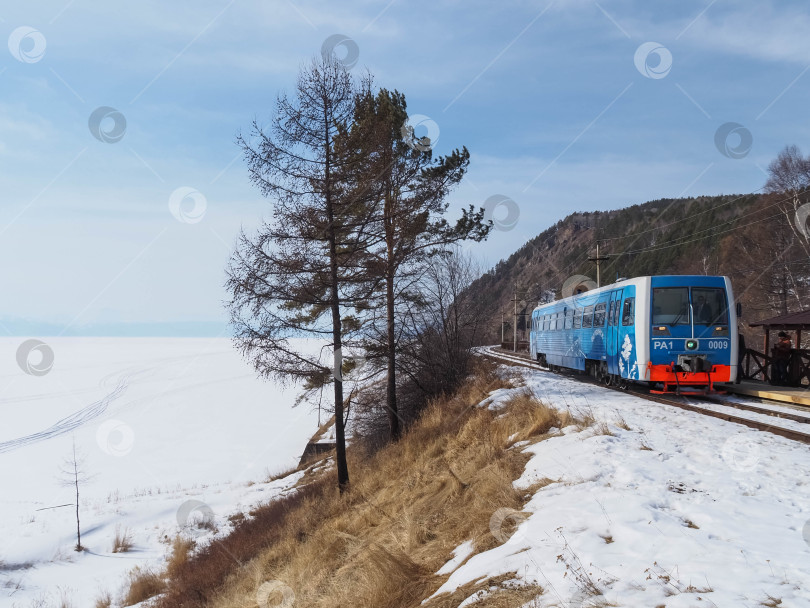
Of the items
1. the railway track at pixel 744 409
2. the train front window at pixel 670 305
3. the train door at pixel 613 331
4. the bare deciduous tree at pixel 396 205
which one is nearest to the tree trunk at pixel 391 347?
the bare deciduous tree at pixel 396 205

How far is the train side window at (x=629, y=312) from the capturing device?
16109 mm

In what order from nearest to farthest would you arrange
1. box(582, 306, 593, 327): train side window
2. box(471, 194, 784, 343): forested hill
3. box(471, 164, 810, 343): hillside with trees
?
box(582, 306, 593, 327): train side window
box(471, 164, 810, 343): hillside with trees
box(471, 194, 784, 343): forested hill

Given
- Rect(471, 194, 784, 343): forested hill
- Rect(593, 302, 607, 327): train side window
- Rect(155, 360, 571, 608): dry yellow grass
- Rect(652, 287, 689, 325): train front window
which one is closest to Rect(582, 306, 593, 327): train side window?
Rect(593, 302, 607, 327): train side window

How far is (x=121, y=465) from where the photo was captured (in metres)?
48.1

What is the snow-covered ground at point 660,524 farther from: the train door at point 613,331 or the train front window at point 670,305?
the train door at point 613,331

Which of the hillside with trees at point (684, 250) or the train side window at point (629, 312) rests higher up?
the hillside with trees at point (684, 250)

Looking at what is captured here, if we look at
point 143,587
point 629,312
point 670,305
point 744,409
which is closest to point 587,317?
point 629,312

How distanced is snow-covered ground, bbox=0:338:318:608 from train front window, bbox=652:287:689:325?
9.97 meters

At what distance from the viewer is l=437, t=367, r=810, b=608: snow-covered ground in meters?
4.26

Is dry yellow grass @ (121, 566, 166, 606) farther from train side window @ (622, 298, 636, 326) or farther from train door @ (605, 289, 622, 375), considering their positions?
train side window @ (622, 298, 636, 326)

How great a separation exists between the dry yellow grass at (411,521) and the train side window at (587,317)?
5234mm

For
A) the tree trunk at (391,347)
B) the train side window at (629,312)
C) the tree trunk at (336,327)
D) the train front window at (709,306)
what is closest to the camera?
the train front window at (709,306)

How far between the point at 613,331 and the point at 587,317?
343 cm

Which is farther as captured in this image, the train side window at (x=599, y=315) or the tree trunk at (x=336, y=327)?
the train side window at (x=599, y=315)
